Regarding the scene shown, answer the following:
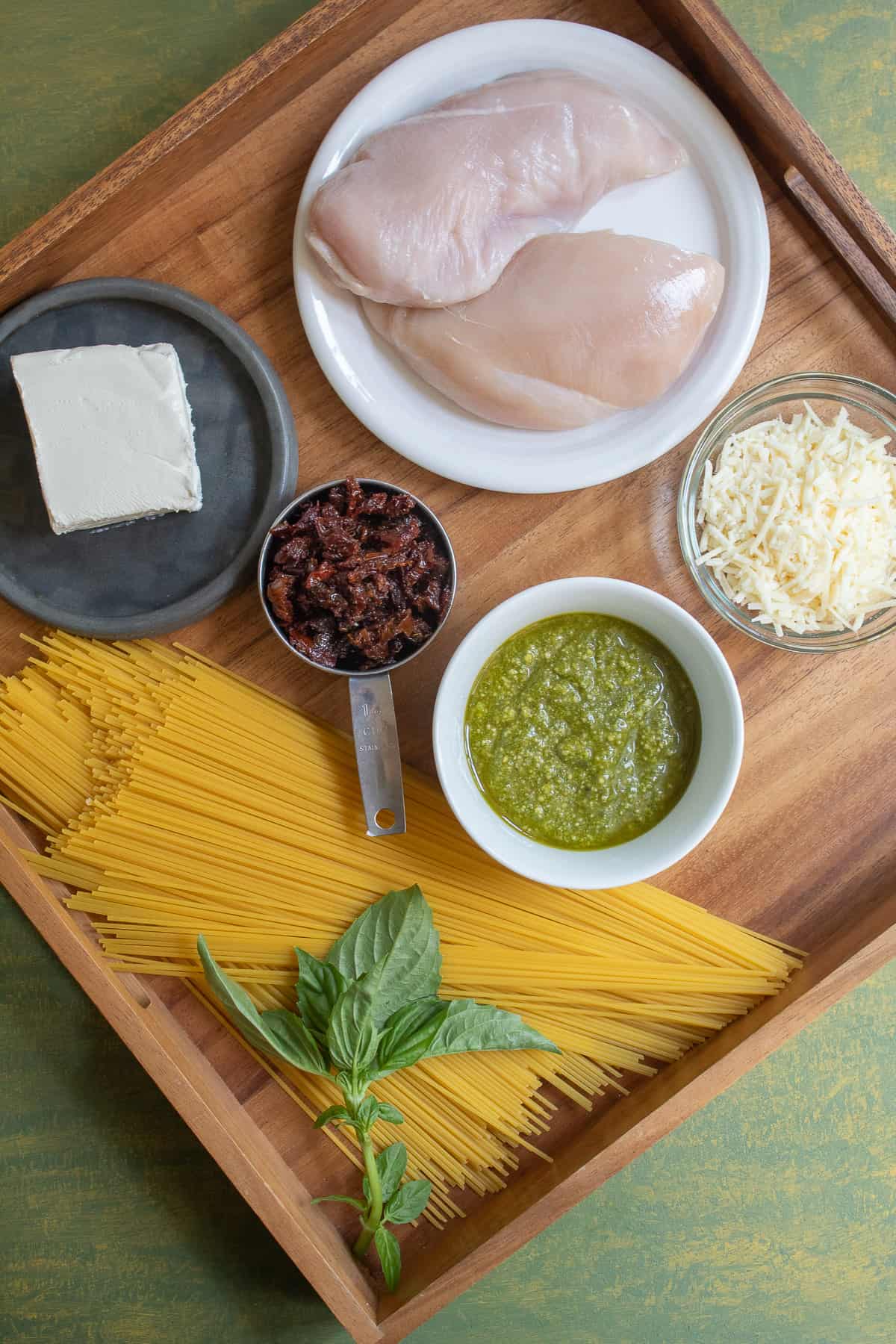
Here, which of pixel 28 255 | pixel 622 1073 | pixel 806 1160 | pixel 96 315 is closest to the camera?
pixel 28 255

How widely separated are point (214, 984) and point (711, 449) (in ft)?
4.51

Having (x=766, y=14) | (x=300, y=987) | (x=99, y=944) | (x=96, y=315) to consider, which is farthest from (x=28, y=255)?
(x=766, y=14)

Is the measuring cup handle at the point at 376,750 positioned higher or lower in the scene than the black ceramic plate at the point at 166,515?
lower

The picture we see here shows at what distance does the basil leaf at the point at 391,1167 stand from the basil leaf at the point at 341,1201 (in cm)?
5

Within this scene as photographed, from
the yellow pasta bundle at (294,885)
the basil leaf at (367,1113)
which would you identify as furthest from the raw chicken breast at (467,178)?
Answer: the basil leaf at (367,1113)

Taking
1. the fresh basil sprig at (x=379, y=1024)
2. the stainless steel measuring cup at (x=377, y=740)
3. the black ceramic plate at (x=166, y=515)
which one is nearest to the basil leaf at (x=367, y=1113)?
the fresh basil sprig at (x=379, y=1024)

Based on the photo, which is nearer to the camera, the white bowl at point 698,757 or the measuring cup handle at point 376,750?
the white bowl at point 698,757

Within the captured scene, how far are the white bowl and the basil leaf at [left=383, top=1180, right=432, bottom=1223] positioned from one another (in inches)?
26.1

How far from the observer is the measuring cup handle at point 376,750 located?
64.8 inches

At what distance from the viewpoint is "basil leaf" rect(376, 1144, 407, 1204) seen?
5.47ft

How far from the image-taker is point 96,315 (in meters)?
1.70

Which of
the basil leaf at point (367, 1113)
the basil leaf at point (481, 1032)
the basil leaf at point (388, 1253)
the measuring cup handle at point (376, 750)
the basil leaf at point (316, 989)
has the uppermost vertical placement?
the measuring cup handle at point (376, 750)

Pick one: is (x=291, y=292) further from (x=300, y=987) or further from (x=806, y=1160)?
(x=806, y=1160)

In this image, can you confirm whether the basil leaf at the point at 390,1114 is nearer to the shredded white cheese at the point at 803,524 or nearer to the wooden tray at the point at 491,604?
the wooden tray at the point at 491,604
